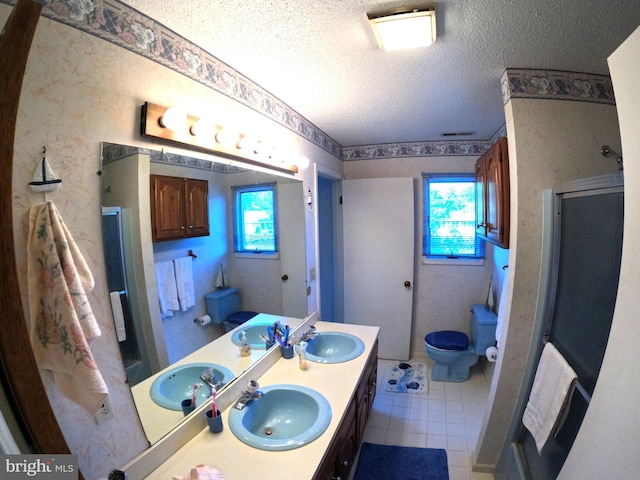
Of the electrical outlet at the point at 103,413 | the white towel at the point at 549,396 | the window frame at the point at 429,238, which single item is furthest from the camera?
the window frame at the point at 429,238

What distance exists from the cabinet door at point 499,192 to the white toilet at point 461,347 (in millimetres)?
1098

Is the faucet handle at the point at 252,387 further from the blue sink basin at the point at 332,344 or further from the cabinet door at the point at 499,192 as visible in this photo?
the cabinet door at the point at 499,192

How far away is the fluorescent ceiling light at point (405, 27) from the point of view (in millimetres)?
1035

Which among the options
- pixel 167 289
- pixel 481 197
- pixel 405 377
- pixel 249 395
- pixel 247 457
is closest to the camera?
pixel 247 457

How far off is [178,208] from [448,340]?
2.69 meters

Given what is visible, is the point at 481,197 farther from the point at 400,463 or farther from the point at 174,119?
the point at 174,119

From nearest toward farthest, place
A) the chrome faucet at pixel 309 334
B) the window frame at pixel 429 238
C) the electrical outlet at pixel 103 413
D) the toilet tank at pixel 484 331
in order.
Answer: the electrical outlet at pixel 103 413 → the chrome faucet at pixel 309 334 → the toilet tank at pixel 484 331 → the window frame at pixel 429 238

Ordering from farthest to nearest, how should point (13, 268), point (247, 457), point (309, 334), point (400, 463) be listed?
point (309, 334), point (400, 463), point (247, 457), point (13, 268)

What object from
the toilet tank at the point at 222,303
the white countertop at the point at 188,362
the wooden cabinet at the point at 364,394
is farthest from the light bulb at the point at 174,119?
the wooden cabinet at the point at 364,394

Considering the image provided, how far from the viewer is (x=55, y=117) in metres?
0.75

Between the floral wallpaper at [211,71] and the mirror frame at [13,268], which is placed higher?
the floral wallpaper at [211,71]

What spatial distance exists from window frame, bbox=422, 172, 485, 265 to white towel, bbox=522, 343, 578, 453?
1.67 m

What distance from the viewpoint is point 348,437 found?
1.47 m

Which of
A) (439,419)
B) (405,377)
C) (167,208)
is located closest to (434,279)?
(405,377)
